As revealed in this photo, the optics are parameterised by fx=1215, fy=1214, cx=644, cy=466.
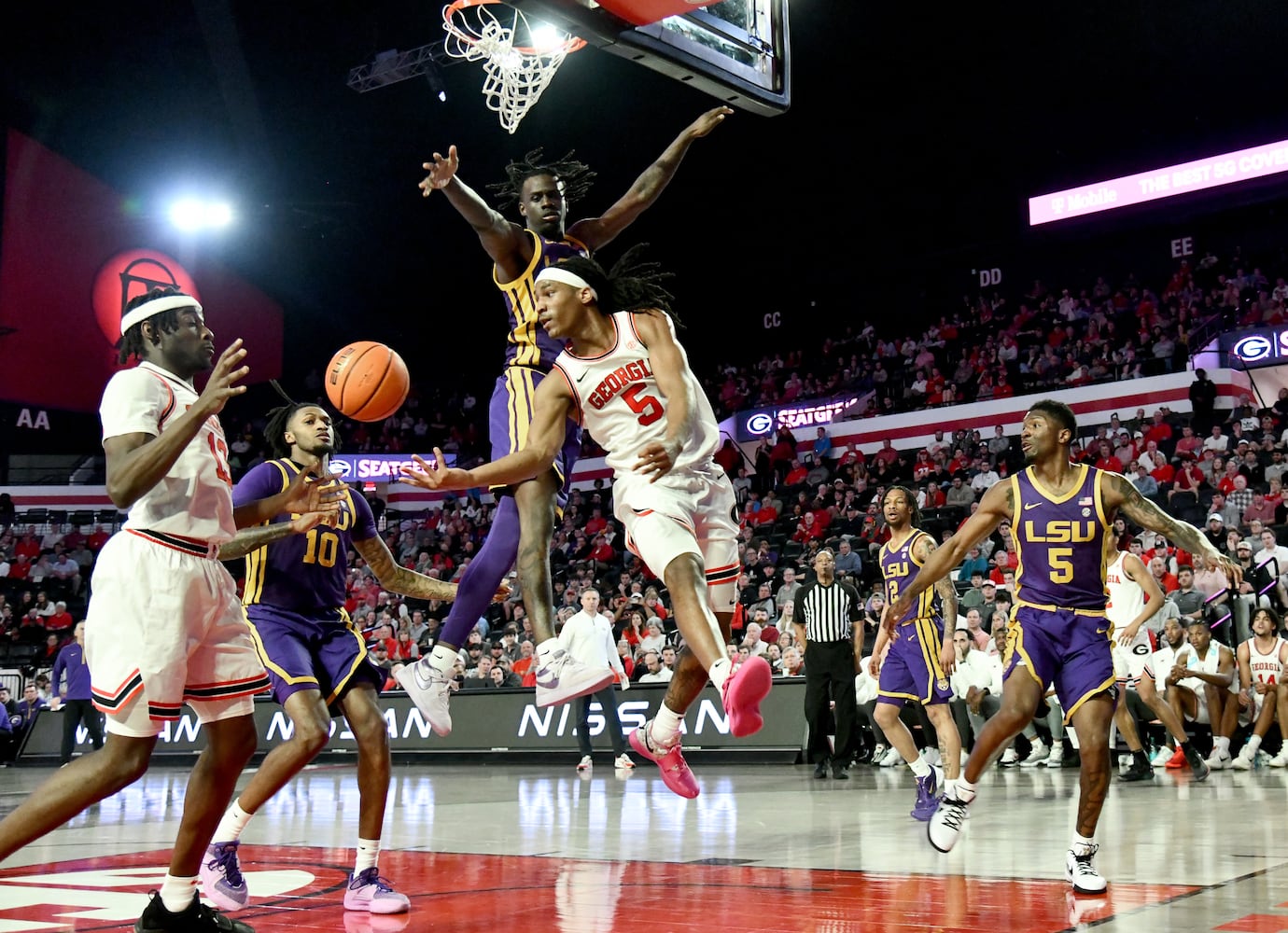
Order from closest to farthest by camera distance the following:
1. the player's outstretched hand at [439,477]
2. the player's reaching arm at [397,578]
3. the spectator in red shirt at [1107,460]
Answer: the player's outstretched hand at [439,477] < the player's reaching arm at [397,578] < the spectator in red shirt at [1107,460]

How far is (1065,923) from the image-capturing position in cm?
419

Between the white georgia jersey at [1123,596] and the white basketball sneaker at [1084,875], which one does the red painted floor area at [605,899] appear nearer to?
the white basketball sneaker at [1084,875]

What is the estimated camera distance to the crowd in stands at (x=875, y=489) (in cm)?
1445

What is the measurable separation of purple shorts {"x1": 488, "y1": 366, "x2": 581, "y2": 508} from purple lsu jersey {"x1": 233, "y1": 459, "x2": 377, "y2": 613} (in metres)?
0.72

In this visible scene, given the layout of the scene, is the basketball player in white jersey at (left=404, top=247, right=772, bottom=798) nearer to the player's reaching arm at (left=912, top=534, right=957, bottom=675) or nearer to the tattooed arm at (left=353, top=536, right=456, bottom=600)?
the tattooed arm at (left=353, top=536, right=456, bottom=600)

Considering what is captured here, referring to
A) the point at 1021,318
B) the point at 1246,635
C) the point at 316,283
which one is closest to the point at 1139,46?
the point at 1021,318

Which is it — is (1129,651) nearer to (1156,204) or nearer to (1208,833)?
(1208,833)

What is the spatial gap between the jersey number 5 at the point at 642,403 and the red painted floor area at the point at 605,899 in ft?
6.45

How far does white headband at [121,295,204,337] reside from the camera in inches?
171

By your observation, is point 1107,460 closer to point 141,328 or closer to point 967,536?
point 967,536

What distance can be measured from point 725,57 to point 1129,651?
706 centimetres

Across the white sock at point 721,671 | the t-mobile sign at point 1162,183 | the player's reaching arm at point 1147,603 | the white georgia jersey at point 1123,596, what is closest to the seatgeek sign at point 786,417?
the t-mobile sign at point 1162,183

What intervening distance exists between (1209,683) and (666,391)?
8.37 meters

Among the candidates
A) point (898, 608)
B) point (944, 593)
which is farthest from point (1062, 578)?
point (944, 593)
